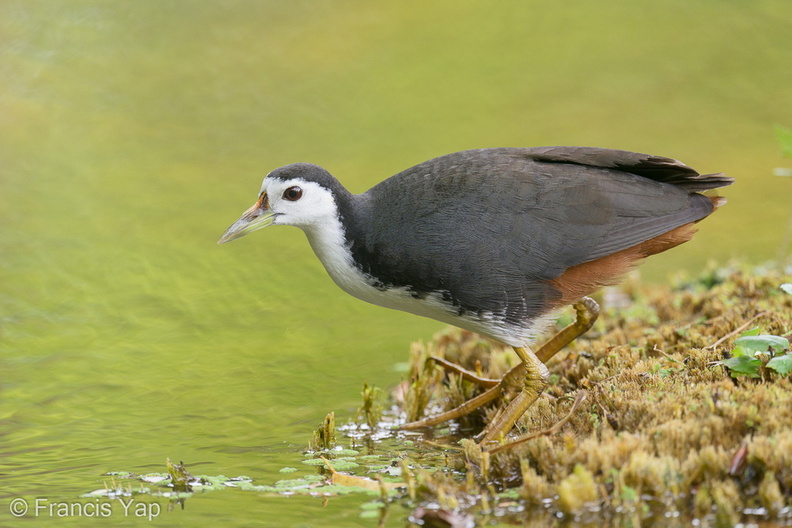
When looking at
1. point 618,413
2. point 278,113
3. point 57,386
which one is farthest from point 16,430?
point 278,113

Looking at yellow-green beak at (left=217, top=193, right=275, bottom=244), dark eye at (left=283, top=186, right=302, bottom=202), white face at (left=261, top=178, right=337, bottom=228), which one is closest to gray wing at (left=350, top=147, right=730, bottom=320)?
white face at (left=261, top=178, right=337, bottom=228)

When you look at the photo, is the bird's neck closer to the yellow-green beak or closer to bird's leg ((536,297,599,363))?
the yellow-green beak

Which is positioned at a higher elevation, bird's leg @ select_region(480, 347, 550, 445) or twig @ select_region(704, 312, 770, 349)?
twig @ select_region(704, 312, 770, 349)

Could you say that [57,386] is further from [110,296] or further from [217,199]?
[217,199]

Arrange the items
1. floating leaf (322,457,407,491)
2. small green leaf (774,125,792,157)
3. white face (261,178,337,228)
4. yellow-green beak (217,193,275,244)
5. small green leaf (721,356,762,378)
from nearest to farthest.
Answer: floating leaf (322,457,407,491) < small green leaf (721,356,762,378) < white face (261,178,337,228) < yellow-green beak (217,193,275,244) < small green leaf (774,125,792,157)

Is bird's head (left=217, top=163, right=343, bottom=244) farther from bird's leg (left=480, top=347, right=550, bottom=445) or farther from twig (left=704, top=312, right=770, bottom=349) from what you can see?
twig (left=704, top=312, right=770, bottom=349)

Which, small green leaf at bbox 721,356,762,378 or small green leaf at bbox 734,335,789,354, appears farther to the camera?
small green leaf at bbox 721,356,762,378

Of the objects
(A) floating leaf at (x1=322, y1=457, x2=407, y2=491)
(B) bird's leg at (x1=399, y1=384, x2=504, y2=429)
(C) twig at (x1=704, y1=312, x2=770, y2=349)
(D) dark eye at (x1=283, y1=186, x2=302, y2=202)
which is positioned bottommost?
(A) floating leaf at (x1=322, y1=457, x2=407, y2=491)

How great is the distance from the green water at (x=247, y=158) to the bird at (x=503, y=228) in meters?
1.23

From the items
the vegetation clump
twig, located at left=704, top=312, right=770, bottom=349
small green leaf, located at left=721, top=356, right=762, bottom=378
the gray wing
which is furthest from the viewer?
twig, located at left=704, top=312, right=770, bottom=349

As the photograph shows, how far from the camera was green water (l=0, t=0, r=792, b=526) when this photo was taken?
5.83m

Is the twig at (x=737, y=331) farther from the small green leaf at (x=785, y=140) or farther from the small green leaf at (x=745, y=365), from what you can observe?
the small green leaf at (x=785, y=140)

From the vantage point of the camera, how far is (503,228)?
16.8ft

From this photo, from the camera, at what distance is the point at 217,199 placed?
10.5 metres
